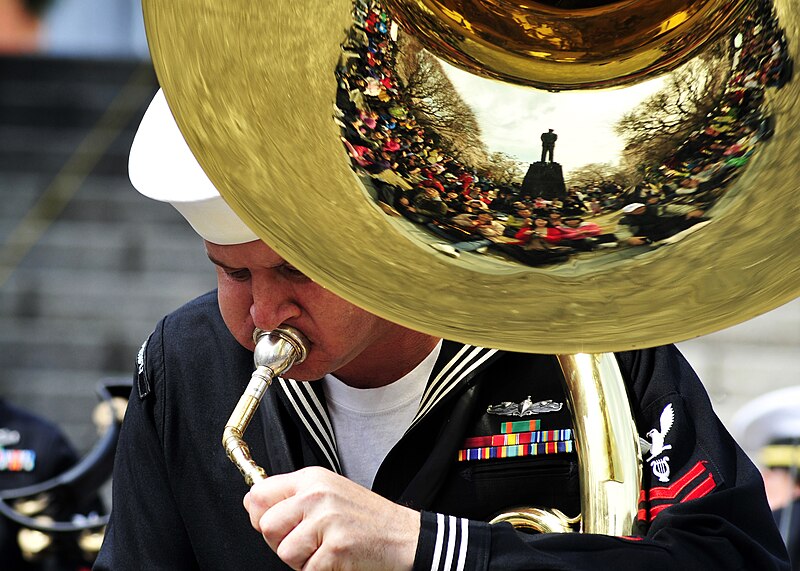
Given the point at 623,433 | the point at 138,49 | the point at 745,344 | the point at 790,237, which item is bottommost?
the point at 623,433

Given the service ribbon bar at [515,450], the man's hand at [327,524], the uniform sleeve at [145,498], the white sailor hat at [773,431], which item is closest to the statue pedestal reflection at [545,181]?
the man's hand at [327,524]

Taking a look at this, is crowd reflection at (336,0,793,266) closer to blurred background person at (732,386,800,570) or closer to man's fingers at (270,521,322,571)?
man's fingers at (270,521,322,571)

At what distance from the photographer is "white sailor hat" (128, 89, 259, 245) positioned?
6.18 feet

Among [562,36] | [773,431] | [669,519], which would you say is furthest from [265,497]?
[773,431]

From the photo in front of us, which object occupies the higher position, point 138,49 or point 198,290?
point 138,49

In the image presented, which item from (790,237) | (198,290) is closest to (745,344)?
(198,290)

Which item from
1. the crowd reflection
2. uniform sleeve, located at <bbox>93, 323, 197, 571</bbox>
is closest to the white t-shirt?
uniform sleeve, located at <bbox>93, 323, 197, 571</bbox>

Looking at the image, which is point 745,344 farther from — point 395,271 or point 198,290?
point 395,271

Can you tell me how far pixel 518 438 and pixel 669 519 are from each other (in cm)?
34

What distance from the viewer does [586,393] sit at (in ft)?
5.62

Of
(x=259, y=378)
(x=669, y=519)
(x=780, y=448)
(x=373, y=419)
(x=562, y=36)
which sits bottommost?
(x=669, y=519)

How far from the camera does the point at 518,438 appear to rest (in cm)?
204

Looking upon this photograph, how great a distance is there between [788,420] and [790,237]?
9.91 ft

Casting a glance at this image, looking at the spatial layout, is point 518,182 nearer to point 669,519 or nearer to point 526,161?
point 526,161
